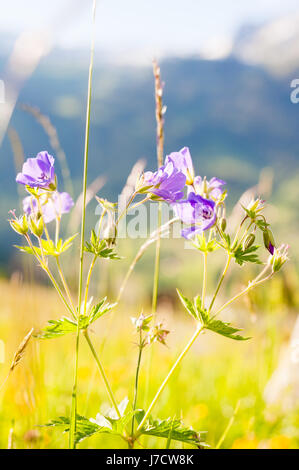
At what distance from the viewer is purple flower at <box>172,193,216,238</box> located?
Result: 3.44ft

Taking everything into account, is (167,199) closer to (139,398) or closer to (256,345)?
(139,398)

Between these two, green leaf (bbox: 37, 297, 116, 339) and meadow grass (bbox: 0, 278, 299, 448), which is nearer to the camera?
green leaf (bbox: 37, 297, 116, 339)

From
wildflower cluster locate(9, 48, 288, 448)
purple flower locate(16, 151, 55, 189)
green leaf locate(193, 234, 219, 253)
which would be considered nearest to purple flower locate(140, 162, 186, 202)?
wildflower cluster locate(9, 48, 288, 448)

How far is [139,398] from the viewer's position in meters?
2.52

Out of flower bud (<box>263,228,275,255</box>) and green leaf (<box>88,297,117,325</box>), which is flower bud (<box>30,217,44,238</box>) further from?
flower bud (<box>263,228,275,255</box>)

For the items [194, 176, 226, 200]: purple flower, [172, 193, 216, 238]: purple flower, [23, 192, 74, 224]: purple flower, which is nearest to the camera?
[172, 193, 216, 238]: purple flower

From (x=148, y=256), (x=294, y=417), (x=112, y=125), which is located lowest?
(x=294, y=417)

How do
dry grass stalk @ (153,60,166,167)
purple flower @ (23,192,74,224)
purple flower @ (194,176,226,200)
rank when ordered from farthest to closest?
dry grass stalk @ (153,60,166,167) < purple flower @ (23,192,74,224) < purple flower @ (194,176,226,200)

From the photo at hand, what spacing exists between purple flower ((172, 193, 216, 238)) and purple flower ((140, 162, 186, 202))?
0.04m

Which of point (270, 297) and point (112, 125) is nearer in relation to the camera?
point (270, 297)

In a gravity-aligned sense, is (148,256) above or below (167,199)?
above

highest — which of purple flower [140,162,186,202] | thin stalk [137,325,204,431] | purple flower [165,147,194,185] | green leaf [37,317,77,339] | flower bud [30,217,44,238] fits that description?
purple flower [165,147,194,185]

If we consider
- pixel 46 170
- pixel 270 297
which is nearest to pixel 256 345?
pixel 270 297

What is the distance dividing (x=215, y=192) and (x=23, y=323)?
75 cm
